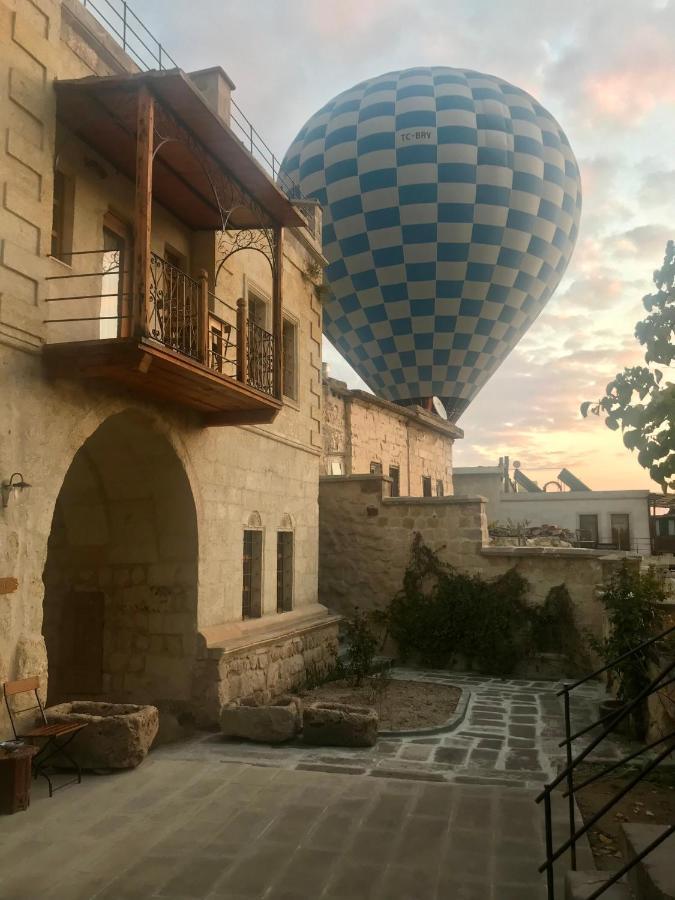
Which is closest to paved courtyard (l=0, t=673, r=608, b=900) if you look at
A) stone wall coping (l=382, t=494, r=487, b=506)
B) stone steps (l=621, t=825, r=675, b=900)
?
stone steps (l=621, t=825, r=675, b=900)

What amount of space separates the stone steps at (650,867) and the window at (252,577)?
23.5ft

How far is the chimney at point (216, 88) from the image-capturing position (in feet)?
32.9

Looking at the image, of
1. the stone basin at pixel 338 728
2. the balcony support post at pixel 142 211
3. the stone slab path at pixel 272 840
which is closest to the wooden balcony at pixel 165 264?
the balcony support post at pixel 142 211

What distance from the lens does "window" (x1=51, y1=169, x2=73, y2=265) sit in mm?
7438

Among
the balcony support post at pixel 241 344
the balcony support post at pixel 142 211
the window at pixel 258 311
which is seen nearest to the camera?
the balcony support post at pixel 142 211

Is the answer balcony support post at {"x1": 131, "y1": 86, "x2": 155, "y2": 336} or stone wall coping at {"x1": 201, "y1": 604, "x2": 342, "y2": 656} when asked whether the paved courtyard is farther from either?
balcony support post at {"x1": 131, "y1": 86, "x2": 155, "y2": 336}

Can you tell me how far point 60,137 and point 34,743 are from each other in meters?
5.74

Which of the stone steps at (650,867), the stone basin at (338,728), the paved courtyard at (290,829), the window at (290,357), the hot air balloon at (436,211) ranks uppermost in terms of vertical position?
the hot air balloon at (436,211)

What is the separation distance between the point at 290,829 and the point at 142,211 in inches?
208

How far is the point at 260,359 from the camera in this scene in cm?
1009

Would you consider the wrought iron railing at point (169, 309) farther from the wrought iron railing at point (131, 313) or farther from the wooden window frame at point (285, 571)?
the wooden window frame at point (285, 571)

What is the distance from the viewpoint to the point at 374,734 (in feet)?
26.7

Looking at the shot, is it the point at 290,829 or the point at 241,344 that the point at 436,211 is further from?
the point at 290,829

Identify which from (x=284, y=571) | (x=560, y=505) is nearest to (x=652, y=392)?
(x=284, y=571)
